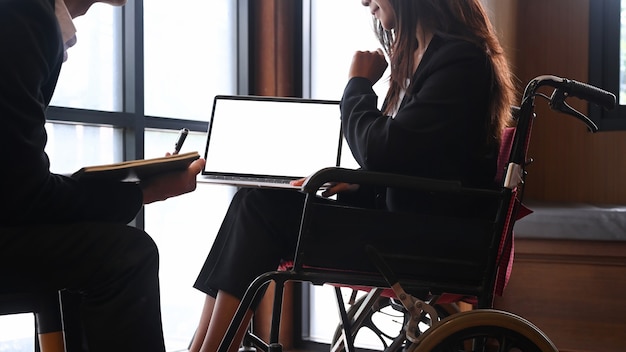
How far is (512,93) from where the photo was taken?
53.6 inches

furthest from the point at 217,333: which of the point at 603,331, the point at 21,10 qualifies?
the point at 603,331

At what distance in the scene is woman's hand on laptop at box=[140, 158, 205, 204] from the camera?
1.20 m

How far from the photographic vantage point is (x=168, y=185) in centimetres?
121

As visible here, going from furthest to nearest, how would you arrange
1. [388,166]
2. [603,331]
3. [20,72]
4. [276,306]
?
[603,331]
[388,166]
[276,306]
[20,72]

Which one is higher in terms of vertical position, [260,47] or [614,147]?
[260,47]

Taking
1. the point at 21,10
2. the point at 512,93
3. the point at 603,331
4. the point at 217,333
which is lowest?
the point at 603,331

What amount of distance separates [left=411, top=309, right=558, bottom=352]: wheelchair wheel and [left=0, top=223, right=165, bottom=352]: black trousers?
434mm

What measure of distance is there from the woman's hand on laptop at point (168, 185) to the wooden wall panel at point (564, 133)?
6.99 ft

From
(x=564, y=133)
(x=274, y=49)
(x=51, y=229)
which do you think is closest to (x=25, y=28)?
(x=51, y=229)

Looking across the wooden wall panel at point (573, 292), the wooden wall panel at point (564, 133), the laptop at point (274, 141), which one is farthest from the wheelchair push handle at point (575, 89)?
the wooden wall panel at point (564, 133)

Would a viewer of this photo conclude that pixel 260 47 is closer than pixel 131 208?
No

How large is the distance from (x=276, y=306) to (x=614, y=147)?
2.18 metres

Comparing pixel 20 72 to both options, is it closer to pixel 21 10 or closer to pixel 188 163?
pixel 21 10

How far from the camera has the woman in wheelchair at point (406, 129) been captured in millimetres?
1212
